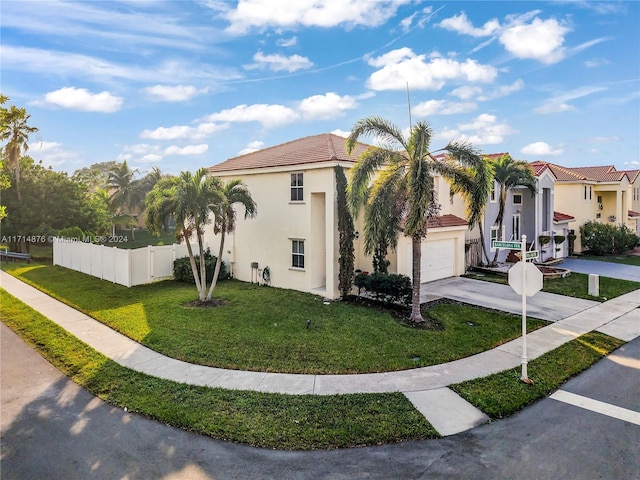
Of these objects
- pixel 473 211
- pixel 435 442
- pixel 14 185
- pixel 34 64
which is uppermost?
pixel 34 64

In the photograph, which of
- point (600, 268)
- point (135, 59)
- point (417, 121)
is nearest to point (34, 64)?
point (135, 59)

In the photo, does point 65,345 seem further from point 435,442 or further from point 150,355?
point 435,442

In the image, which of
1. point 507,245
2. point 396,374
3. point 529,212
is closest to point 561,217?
point 529,212

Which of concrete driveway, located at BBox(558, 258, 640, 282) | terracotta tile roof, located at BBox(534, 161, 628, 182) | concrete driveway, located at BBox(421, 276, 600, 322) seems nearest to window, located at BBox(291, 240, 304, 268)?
concrete driveway, located at BBox(421, 276, 600, 322)

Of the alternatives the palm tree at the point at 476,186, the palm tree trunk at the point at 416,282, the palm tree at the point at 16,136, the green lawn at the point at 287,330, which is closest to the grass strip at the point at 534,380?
the green lawn at the point at 287,330

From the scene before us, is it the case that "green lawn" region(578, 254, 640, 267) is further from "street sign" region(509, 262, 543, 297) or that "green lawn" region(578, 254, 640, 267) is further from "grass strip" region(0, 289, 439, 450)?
"grass strip" region(0, 289, 439, 450)
